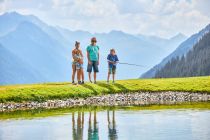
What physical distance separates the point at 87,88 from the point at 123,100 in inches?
125

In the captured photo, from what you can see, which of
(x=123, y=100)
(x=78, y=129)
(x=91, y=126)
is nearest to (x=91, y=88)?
(x=123, y=100)

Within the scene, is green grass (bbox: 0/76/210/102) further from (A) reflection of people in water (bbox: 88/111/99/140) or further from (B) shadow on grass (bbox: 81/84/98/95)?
(A) reflection of people in water (bbox: 88/111/99/140)

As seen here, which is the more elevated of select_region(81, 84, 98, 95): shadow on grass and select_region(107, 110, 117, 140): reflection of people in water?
select_region(81, 84, 98, 95): shadow on grass

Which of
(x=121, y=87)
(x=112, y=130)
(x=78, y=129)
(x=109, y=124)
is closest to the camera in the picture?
(x=112, y=130)

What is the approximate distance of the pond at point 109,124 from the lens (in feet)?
76.9

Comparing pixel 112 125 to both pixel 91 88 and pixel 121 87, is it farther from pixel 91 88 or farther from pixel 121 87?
pixel 121 87

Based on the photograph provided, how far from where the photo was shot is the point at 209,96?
1841 inches

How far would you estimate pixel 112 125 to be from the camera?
1072 inches

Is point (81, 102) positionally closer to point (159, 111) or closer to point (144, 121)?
point (159, 111)

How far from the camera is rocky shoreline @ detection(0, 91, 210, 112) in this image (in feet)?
134

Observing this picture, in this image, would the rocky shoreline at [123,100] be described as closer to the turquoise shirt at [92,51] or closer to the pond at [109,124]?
the turquoise shirt at [92,51]

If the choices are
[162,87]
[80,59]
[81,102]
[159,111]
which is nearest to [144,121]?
[159,111]

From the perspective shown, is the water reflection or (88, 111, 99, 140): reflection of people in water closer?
(88, 111, 99, 140): reflection of people in water

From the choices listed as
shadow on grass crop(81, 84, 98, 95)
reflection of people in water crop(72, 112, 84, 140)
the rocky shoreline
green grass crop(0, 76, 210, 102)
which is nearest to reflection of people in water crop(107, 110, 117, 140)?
reflection of people in water crop(72, 112, 84, 140)
